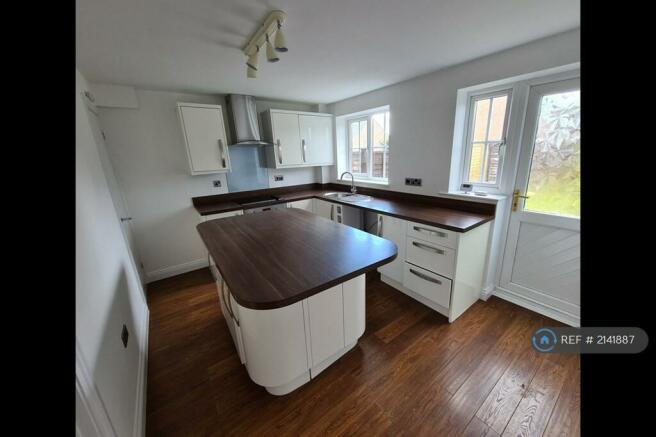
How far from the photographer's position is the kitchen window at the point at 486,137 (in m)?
2.07

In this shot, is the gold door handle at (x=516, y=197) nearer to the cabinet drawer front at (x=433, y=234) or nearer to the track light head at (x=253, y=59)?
the cabinet drawer front at (x=433, y=234)

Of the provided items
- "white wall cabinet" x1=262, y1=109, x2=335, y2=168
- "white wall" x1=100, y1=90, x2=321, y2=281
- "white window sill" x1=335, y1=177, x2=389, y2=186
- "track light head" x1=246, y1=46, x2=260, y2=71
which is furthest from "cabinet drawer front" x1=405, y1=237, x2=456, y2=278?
"white wall" x1=100, y1=90, x2=321, y2=281

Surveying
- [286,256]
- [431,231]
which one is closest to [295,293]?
[286,256]

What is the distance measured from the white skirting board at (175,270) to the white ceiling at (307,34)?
211cm

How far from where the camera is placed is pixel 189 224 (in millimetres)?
3010

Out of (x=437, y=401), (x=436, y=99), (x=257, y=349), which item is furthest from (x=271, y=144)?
(x=437, y=401)

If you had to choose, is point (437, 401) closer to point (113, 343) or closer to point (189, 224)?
point (113, 343)

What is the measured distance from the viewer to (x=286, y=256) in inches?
52.0

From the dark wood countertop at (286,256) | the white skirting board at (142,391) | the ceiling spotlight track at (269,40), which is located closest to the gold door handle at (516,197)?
Answer: the dark wood countertop at (286,256)

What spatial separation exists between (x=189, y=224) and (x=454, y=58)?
11.2ft

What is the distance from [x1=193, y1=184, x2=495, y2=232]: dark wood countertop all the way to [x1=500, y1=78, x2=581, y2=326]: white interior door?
0.35 m

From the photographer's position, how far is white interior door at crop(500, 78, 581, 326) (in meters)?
1.76

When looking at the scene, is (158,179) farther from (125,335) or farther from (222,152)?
(125,335)
